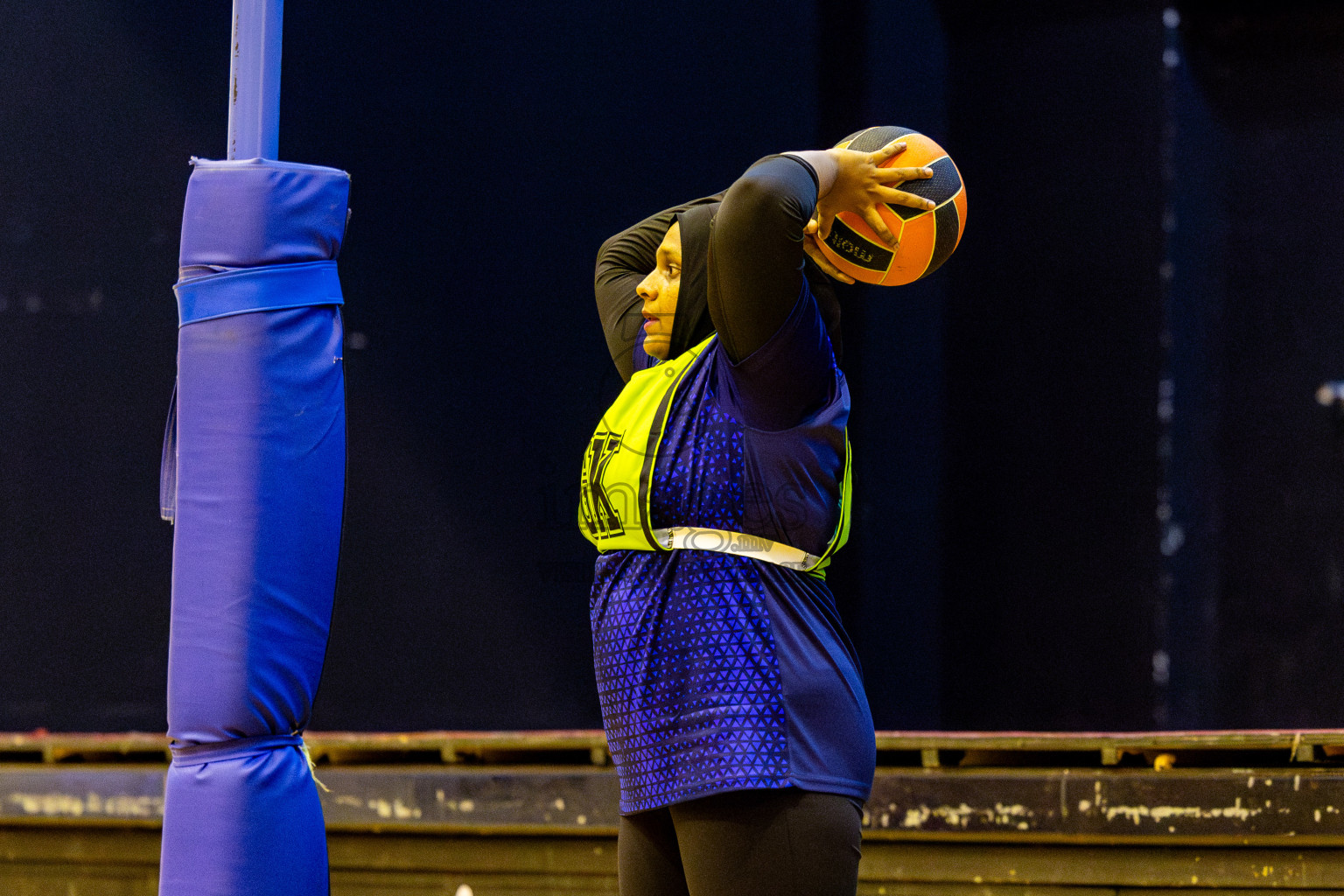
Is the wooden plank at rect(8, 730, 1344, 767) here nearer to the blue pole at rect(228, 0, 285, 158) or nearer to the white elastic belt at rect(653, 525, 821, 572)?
the white elastic belt at rect(653, 525, 821, 572)

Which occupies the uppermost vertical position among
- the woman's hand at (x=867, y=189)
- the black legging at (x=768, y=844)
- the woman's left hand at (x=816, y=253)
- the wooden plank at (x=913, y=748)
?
the woman's hand at (x=867, y=189)

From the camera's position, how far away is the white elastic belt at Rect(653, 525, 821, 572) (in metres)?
1.70

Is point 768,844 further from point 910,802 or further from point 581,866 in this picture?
point 581,866

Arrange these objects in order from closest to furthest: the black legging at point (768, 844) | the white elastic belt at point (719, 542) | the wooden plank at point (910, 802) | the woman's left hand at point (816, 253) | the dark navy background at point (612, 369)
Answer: the black legging at point (768, 844) < the white elastic belt at point (719, 542) < the woman's left hand at point (816, 253) < the wooden plank at point (910, 802) < the dark navy background at point (612, 369)

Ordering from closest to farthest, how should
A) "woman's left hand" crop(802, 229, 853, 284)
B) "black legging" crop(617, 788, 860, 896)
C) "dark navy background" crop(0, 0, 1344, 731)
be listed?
1. "black legging" crop(617, 788, 860, 896)
2. "woman's left hand" crop(802, 229, 853, 284)
3. "dark navy background" crop(0, 0, 1344, 731)

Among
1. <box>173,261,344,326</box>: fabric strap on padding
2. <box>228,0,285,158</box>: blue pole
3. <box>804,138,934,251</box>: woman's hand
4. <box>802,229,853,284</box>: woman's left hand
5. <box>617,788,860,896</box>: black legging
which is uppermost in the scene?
<box>228,0,285,158</box>: blue pole

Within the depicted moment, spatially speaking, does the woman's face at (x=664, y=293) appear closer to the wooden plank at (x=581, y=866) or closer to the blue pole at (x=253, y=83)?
the blue pole at (x=253, y=83)

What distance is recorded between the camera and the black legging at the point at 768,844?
1.57 metres

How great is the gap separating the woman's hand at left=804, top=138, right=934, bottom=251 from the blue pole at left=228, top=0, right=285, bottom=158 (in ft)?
2.63

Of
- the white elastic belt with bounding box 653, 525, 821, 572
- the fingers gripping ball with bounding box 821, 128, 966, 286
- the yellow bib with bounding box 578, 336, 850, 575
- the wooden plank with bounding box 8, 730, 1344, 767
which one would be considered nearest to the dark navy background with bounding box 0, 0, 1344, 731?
the wooden plank with bounding box 8, 730, 1344, 767

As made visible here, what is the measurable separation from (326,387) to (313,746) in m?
1.59

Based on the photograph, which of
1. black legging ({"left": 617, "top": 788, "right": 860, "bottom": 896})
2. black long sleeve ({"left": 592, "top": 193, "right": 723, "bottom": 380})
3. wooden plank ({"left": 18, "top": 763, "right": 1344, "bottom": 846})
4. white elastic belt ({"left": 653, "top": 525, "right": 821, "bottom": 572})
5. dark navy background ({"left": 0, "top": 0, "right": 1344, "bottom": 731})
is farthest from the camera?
dark navy background ({"left": 0, "top": 0, "right": 1344, "bottom": 731})

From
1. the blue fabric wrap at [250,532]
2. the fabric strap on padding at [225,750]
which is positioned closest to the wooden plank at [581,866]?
the blue fabric wrap at [250,532]

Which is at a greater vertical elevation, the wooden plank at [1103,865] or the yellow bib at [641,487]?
the yellow bib at [641,487]
